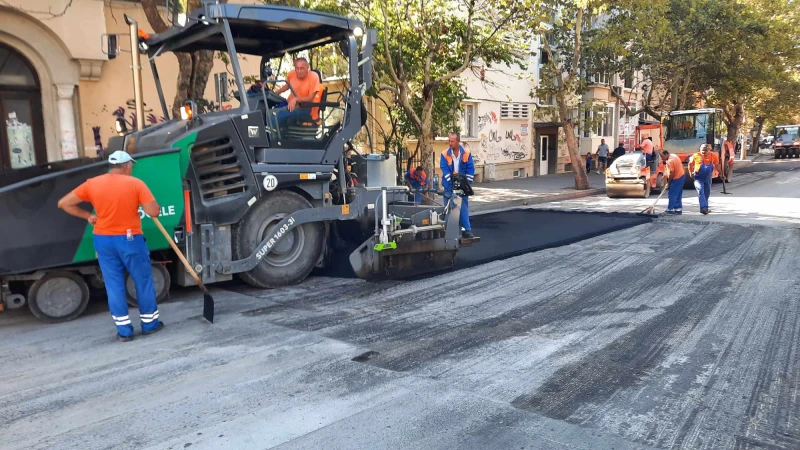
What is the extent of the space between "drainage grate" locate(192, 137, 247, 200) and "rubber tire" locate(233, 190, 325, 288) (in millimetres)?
347

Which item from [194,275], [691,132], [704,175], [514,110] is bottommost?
[194,275]

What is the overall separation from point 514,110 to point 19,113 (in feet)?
61.1

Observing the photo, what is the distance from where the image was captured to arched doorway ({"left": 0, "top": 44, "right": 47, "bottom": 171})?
35.6ft

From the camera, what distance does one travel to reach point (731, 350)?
4707 millimetres

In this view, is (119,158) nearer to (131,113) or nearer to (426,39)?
(131,113)

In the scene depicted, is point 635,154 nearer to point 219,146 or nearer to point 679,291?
point 679,291

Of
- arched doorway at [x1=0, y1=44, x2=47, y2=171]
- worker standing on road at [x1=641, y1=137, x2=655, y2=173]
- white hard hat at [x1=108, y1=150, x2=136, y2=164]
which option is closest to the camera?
white hard hat at [x1=108, y1=150, x2=136, y2=164]

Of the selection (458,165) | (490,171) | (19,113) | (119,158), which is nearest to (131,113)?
(19,113)

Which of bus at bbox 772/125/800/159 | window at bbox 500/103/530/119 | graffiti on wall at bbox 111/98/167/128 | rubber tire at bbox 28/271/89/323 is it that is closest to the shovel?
rubber tire at bbox 28/271/89/323

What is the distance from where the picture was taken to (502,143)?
24625 millimetres

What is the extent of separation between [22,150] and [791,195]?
18993mm

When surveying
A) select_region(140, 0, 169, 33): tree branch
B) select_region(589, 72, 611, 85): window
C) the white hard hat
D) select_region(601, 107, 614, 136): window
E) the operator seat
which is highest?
select_region(589, 72, 611, 85): window

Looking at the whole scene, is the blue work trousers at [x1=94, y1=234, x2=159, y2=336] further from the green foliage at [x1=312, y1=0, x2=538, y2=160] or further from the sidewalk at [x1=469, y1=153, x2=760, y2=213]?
the sidewalk at [x1=469, y1=153, x2=760, y2=213]

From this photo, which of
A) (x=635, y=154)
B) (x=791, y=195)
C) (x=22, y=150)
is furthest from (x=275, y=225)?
(x=791, y=195)
